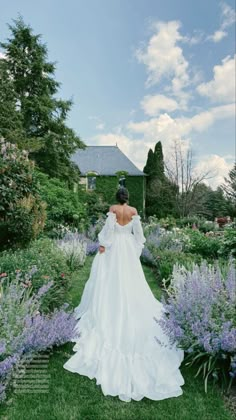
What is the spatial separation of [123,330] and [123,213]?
6.04 ft

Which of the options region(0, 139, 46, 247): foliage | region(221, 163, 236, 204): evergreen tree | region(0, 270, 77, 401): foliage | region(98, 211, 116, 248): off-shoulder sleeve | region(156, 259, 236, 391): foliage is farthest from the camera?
region(221, 163, 236, 204): evergreen tree

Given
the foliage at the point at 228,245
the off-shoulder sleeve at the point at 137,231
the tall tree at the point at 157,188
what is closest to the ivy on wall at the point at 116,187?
the tall tree at the point at 157,188

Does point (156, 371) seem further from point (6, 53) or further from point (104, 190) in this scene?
point (104, 190)

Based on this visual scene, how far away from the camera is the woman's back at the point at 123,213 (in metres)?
4.78

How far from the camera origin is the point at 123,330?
3.89 metres

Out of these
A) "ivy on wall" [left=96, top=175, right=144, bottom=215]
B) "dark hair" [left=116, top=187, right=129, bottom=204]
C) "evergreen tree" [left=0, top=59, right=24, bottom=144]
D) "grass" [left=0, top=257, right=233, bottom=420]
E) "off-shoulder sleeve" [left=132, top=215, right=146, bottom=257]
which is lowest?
"grass" [left=0, top=257, right=233, bottom=420]

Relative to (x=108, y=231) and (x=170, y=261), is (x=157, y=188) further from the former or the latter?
(x=108, y=231)

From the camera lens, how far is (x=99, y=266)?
486 cm

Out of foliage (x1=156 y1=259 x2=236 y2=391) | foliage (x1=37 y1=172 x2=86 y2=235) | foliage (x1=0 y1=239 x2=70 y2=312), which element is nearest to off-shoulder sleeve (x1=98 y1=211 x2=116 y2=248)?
foliage (x1=0 y1=239 x2=70 y2=312)

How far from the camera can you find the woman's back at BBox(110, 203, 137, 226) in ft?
15.7

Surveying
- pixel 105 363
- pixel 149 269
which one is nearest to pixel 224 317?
pixel 105 363

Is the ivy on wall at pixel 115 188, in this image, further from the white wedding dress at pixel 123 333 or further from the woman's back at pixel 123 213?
the white wedding dress at pixel 123 333

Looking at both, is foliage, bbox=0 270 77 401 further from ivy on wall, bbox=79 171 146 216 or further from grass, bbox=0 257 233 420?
ivy on wall, bbox=79 171 146 216

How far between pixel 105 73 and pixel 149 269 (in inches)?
288
